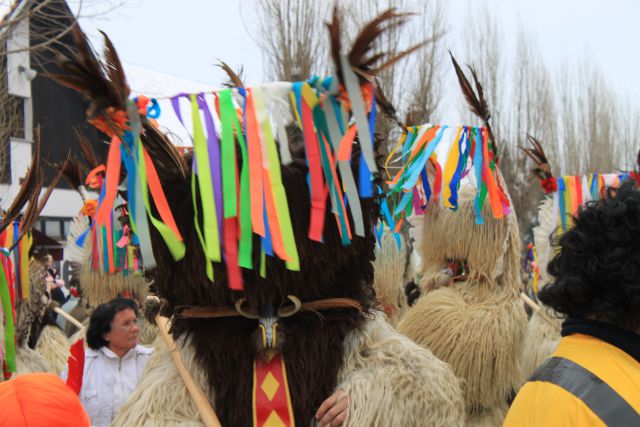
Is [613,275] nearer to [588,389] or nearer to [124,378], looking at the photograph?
[588,389]

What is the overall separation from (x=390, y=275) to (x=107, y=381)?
3.32m

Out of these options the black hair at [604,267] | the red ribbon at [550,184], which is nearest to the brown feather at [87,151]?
the black hair at [604,267]

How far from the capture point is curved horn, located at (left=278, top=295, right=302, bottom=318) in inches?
84.9

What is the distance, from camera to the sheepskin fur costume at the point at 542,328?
4.34m

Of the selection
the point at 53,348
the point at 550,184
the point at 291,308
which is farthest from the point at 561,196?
the point at 53,348

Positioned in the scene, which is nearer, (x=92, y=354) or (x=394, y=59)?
(x=394, y=59)

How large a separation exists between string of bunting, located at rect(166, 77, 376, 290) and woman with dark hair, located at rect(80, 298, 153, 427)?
1.79 meters

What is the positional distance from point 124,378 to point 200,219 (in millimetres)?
1838

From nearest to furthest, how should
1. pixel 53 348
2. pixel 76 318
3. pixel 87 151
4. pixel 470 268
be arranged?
pixel 87 151 → pixel 470 268 → pixel 53 348 → pixel 76 318

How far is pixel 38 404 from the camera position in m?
1.45

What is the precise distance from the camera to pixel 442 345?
3732mm

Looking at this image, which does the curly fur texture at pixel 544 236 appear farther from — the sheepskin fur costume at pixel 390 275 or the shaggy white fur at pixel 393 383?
the shaggy white fur at pixel 393 383

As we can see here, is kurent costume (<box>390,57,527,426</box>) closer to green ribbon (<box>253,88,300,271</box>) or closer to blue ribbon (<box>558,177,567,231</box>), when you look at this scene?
blue ribbon (<box>558,177,567,231</box>)

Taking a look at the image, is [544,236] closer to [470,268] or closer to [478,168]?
[470,268]
